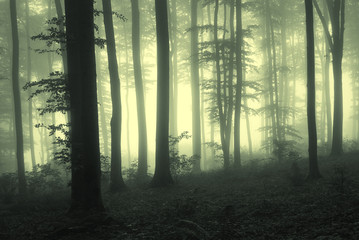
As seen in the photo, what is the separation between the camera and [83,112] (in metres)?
7.17

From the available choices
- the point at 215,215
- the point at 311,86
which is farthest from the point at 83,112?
the point at 311,86

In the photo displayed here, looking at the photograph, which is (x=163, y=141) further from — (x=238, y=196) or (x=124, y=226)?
(x=124, y=226)

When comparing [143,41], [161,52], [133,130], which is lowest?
[133,130]

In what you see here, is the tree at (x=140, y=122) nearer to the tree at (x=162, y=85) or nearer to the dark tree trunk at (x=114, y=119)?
the dark tree trunk at (x=114, y=119)

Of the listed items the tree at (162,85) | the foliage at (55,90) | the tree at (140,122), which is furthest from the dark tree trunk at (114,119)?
the tree at (140,122)

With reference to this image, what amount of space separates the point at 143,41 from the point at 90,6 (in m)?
22.5

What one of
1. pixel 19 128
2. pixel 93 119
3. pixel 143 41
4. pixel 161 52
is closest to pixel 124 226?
pixel 93 119

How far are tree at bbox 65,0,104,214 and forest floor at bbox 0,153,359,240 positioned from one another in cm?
71

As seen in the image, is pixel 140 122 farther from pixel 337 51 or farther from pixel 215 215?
pixel 337 51

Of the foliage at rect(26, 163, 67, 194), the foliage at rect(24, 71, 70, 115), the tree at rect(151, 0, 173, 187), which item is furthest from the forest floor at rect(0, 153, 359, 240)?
the foliage at rect(26, 163, 67, 194)

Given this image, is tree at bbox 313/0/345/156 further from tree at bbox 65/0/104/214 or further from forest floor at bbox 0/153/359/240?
tree at bbox 65/0/104/214

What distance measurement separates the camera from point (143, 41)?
29.2m

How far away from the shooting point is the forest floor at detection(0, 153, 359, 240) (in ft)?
17.8

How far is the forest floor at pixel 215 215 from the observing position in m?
5.43
